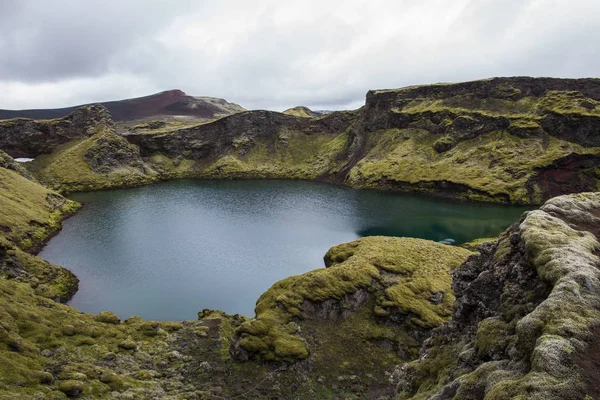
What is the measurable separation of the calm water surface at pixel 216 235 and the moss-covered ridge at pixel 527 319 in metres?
32.8

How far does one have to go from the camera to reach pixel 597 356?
41.6 ft

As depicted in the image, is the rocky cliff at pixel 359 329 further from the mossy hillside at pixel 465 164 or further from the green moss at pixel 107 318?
the mossy hillside at pixel 465 164

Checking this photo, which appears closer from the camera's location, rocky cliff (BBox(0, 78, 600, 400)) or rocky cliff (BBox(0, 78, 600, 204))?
rocky cliff (BBox(0, 78, 600, 400))

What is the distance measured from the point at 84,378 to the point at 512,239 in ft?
95.3

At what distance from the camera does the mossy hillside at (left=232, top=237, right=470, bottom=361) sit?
33.9 metres

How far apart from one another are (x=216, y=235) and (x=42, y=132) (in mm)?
135315

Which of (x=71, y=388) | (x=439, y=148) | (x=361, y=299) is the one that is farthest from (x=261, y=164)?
(x=71, y=388)

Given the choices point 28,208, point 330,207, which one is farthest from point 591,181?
point 28,208

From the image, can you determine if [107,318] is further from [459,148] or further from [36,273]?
[459,148]

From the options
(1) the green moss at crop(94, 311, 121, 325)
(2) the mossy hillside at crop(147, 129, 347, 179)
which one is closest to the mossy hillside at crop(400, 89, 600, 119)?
(2) the mossy hillside at crop(147, 129, 347, 179)

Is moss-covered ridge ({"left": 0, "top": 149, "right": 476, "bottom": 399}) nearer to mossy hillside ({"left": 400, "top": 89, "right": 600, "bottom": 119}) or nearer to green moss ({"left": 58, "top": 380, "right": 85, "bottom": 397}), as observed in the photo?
green moss ({"left": 58, "top": 380, "right": 85, "bottom": 397})

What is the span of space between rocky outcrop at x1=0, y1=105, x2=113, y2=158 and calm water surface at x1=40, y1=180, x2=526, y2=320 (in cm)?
5217

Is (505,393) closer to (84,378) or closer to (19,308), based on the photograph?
(84,378)

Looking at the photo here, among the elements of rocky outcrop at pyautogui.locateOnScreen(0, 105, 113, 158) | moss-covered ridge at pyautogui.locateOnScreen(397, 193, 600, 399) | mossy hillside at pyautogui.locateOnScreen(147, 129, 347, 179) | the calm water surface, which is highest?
rocky outcrop at pyautogui.locateOnScreen(0, 105, 113, 158)
